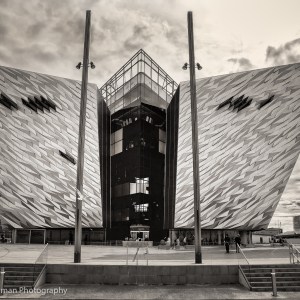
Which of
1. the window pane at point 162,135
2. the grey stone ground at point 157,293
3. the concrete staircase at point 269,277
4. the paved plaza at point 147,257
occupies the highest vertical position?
the window pane at point 162,135

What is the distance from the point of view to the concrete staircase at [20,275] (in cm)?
1361

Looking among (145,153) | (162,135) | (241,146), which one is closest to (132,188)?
(145,153)

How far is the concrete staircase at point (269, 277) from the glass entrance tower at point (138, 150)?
35013 mm

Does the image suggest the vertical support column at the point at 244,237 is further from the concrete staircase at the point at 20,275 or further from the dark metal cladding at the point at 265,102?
the concrete staircase at the point at 20,275

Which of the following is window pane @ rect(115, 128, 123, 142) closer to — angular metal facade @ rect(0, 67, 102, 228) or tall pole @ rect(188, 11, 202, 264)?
angular metal facade @ rect(0, 67, 102, 228)

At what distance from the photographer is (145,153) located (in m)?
53.0

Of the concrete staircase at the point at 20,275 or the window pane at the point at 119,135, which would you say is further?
the window pane at the point at 119,135

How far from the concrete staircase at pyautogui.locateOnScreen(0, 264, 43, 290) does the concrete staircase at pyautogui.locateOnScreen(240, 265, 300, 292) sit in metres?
7.75

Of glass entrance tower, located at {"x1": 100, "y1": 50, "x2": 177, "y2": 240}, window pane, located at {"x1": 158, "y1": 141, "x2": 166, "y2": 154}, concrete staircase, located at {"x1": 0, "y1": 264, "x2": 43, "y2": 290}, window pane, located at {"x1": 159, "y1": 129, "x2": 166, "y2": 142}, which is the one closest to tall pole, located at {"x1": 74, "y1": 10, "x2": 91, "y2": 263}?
concrete staircase, located at {"x1": 0, "y1": 264, "x2": 43, "y2": 290}

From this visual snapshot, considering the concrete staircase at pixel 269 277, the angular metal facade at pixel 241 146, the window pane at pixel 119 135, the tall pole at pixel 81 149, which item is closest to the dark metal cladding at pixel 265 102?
the angular metal facade at pixel 241 146

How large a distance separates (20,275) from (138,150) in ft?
128

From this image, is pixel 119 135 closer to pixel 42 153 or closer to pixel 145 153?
pixel 145 153

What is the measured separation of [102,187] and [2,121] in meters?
16.1

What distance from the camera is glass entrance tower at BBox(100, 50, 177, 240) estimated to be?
2023 inches
